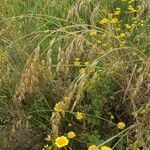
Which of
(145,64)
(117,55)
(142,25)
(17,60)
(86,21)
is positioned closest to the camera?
(145,64)

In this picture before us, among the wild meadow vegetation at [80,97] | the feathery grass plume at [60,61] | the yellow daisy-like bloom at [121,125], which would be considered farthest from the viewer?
the yellow daisy-like bloom at [121,125]

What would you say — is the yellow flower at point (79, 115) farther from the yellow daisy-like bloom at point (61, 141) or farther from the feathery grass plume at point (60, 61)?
the feathery grass plume at point (60, 61)

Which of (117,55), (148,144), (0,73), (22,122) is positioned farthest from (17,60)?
(148,144)

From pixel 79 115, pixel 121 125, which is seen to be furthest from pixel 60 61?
pixel 121 125

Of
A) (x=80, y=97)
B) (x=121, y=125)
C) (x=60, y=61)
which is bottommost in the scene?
(x=121, y=125)

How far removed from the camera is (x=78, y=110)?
2057 mm

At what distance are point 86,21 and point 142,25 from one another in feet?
1.65

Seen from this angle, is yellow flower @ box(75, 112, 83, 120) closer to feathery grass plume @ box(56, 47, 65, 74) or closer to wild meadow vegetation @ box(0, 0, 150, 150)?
wild meadow vegetation @ box(0, 0, 150, 150)

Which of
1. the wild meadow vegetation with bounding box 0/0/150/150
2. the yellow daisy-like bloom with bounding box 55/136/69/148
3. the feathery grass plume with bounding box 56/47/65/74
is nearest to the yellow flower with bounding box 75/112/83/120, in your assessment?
the wild meadow vegetation with bounding box 0/0/150/150

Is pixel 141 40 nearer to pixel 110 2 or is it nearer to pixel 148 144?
pixel 110 2

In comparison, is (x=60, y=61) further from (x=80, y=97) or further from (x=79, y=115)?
(x=79, y=115)

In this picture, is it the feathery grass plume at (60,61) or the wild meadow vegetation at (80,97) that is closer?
the feathery grass plume at (60,61)

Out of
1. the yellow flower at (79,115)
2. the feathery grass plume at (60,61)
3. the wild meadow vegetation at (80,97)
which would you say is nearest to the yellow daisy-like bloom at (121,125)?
the wild meadow vegetation at (80,97)

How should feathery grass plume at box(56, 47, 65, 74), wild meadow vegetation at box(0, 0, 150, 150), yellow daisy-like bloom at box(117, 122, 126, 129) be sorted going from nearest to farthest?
feathery grass plume at box(56, 47, 65, 74), wild meadow vegetation at box(0, 0, 150, 150), yellow daisy-like bloom at box(117, 122, 126, 129)
